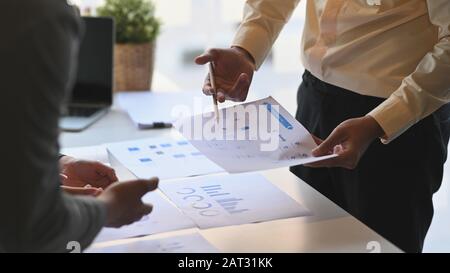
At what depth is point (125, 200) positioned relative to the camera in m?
1.00

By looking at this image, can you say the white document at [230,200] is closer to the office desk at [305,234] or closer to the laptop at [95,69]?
the office desk at [305,234]

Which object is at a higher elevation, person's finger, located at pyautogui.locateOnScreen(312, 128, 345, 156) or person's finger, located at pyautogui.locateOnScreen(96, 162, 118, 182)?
person's finger, located at pyautogui.locateOnScreen(312, 128, 345, 156)

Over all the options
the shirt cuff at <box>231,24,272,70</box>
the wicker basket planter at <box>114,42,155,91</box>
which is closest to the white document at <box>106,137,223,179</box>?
the shirt cuff at <box>231,24,272,70</box>

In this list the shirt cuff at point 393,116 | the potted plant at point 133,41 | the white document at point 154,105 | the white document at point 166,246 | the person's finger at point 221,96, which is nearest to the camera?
the white document at point 166,246

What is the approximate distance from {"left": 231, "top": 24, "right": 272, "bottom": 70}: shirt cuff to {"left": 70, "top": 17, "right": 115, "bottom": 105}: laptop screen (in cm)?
57

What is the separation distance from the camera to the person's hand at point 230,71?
150 centimetres

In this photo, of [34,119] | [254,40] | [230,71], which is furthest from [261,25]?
[34,119]

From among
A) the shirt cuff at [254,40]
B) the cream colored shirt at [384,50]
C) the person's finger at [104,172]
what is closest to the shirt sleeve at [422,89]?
the cream colored shirt at [384,50]

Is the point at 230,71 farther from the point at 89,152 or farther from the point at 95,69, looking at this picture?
the point at 95,69

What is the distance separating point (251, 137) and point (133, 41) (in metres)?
0.98

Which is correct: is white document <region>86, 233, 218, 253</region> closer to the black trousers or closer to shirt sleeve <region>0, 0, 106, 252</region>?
shirt sleeve <region>0, 0, 106, 252</region>

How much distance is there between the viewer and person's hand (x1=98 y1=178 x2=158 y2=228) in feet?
3.22

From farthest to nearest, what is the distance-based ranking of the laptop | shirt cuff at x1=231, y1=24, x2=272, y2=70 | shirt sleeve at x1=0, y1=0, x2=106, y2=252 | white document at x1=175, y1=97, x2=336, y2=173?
the laptop < shirt cuff at x1=231, y1=24, x2=272, y2=70 < white document at x1=175, y1=97, x2=336, y2=173 < shirt sleeve at x1=0, y1=0, x2=106, y2=252

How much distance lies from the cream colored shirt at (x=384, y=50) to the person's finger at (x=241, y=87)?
0.45ft
